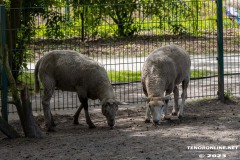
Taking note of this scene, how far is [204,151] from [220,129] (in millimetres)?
1798

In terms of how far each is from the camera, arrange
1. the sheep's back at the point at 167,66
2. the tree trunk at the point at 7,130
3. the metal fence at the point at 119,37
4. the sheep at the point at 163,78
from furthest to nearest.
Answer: the metal fence at the point at 119,37 < the sheep's back at the point at 167,66 < the sheep at the point at 163,78 < the tree trunk at the point at 7,130

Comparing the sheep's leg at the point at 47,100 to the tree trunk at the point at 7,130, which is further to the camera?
the sheep's leg at the point at 47,100

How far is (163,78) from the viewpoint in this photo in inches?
472

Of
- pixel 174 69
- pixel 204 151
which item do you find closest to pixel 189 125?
pixel 174 69

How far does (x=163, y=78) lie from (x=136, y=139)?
195 centimetres

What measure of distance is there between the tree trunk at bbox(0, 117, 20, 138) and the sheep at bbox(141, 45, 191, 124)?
2.32 metres

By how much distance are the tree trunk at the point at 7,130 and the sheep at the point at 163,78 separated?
232 cm

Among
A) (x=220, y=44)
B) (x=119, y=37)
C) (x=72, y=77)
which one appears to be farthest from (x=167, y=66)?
(x=119, y=37)

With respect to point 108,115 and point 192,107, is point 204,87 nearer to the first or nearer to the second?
point 192,107

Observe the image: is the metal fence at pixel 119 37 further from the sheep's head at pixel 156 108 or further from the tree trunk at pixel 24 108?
the tree trunk at pixel 24 108

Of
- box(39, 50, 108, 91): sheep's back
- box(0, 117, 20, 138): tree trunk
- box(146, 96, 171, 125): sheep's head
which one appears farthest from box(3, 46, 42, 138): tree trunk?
box(146, 96, 171, 125): sheep's head

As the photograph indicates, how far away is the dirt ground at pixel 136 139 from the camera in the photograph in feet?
30.6

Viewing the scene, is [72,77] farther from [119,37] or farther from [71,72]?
[119,37]

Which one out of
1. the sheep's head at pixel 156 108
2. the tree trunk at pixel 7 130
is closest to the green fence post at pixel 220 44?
the sheep's head at pixel 156 108
